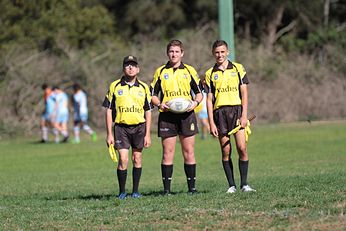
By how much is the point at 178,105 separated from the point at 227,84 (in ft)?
2.59

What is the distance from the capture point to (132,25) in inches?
2110

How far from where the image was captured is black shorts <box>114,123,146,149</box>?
1258cm

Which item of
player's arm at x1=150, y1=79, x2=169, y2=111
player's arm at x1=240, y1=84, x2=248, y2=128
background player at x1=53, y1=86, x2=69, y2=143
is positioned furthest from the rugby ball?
background player at x1=53, y1=86, x2=69, y2=143

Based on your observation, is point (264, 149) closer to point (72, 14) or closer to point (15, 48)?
point (15, 48)

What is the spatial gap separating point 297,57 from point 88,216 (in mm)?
32596

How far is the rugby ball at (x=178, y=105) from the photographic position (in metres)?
12.3

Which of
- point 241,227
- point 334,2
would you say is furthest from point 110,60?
point 241,227

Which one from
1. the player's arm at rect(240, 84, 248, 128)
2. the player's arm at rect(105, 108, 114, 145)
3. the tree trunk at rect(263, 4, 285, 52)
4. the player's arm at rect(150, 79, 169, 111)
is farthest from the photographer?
the tree trunk at rect(263, 4, 285, 52)

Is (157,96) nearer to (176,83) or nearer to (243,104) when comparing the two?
(176,83)

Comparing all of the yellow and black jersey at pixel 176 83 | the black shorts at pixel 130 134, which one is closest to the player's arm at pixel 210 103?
the yellow and black jersey at pixel 176 83

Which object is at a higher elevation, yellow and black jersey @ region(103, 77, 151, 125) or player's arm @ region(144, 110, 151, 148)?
yellow and black jersey @ region(103, 77, 151, 125)

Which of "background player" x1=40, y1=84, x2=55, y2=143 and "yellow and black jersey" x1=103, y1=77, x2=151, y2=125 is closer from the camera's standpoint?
"yellow and black jersey" x1=103, y1=77, x2=151, y2=125

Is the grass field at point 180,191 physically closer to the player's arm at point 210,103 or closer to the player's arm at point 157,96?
the player's arm at point 210,103

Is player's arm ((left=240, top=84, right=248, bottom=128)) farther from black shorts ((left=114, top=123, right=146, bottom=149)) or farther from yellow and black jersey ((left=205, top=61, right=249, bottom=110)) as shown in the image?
black shorts ((left=114, top=123, right=146, bottom=149))
